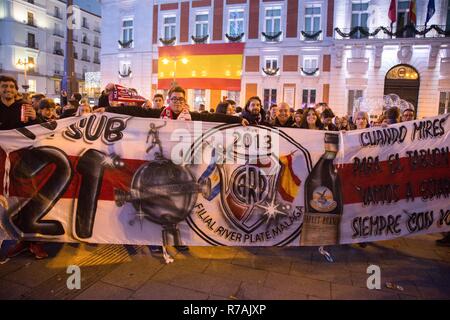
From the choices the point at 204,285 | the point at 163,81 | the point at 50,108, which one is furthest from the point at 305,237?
the point at 163,81

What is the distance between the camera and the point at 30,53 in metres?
42.7

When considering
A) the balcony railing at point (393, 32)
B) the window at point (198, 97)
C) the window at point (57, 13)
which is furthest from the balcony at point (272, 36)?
the window at point (57, 13)

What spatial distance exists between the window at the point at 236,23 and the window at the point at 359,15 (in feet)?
26.6

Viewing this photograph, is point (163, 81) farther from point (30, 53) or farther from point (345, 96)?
point (30, 53)

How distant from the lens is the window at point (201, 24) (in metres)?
27.9

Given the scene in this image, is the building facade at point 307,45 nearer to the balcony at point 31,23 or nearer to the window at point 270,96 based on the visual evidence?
the window at point 270,96

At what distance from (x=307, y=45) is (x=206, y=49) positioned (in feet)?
25.3

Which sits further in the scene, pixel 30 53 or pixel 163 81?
pixel 30 53

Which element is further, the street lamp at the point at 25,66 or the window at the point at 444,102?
the window at the point at 444,102

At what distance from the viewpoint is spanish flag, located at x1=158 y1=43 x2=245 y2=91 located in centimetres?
2658

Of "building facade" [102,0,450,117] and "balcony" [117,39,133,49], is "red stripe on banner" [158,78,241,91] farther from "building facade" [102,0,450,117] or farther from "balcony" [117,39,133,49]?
"balcony" [117,39,133,49]

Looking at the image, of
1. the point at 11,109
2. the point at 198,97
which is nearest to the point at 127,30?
the point at 198,97

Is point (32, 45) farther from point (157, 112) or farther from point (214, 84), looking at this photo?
point (157, 112)
